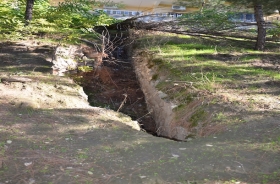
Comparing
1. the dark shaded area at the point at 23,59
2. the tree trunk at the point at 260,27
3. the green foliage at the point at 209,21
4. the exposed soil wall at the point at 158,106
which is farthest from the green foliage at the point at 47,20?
the tree trunk at the point at 260,27

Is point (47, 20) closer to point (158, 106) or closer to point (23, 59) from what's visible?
point (23, 59)

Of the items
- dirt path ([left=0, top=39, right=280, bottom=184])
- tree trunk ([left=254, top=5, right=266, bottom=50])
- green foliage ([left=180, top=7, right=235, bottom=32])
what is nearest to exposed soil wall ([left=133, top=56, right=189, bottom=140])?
dirt path ([left=0, top=39, right=280, bottom=184])

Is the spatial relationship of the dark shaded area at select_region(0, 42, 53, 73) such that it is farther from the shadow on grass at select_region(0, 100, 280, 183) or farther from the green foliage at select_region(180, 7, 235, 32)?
the green foliage at select_region(180, 7, 235, 32)

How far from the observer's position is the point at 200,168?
14.6 feet

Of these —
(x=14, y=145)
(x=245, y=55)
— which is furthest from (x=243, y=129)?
(x=245, y=55)

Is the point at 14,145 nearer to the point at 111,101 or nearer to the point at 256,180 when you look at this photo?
the point at 256,180

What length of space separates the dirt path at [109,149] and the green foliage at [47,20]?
4277 mm

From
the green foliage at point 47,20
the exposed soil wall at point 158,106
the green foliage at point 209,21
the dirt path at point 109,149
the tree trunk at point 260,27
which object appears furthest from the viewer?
the green foliage at point 209,21

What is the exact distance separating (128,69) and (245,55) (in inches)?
188

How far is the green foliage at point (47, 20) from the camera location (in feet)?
36.7

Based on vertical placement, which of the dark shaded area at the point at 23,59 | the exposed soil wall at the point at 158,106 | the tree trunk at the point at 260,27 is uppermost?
the tree trunk at the point at 260,27

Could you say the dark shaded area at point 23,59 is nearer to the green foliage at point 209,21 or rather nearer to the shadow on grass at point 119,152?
the shadow on grass at point 119,152

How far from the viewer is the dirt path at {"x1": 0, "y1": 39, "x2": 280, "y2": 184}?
424 cm

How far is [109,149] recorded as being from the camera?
5195 mm
